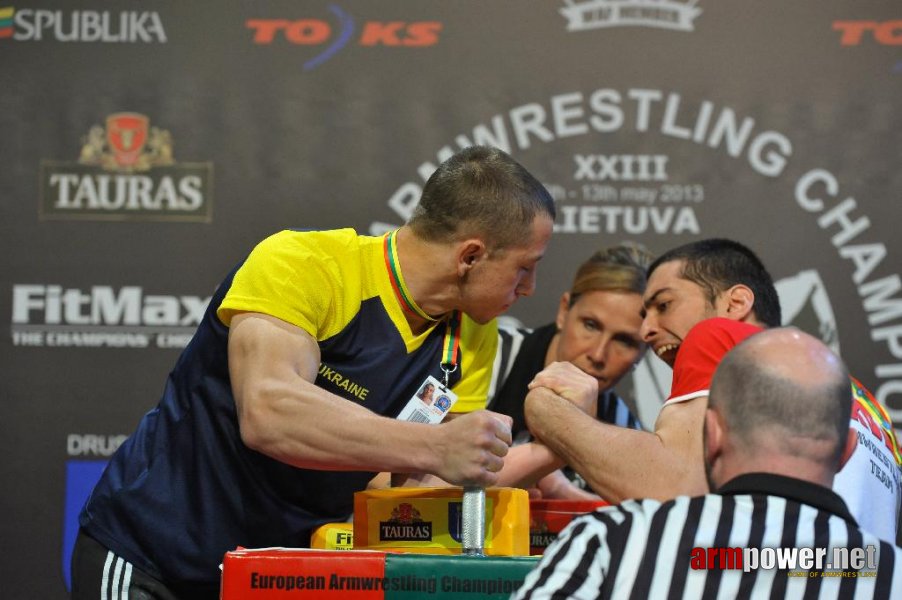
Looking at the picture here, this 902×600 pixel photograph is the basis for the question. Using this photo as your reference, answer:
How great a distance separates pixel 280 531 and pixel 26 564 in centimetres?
218

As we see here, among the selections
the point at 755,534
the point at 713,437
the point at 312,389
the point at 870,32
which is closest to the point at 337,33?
the point at 870,32

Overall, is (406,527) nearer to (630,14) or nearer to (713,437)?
(713,437)

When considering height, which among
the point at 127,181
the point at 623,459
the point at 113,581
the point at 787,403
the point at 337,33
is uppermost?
the point at 337,33

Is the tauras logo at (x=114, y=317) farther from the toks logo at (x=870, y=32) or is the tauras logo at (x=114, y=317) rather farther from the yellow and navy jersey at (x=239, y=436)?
the toks logo at (x=870, y=32)

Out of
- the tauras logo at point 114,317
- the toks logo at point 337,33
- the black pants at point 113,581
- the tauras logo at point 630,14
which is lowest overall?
the black pants at point 113,581

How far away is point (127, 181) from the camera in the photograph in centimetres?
400

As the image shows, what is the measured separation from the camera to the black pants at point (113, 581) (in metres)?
2.06

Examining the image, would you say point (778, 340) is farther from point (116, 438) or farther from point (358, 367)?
point (116, 438)

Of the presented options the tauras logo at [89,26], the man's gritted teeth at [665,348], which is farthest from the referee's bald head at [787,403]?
the tauras logo at [89,26]

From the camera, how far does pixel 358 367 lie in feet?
7.11

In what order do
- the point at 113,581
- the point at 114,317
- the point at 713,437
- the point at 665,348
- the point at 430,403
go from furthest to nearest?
the point at 114,317, the point at 665,348, the point at 430,403, the point at 113,581, the point at 713,437

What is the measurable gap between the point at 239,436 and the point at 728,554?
3.49 feet

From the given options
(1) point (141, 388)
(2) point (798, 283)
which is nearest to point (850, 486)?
(2) point (798, 283)

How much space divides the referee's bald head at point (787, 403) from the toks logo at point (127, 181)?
289cm
